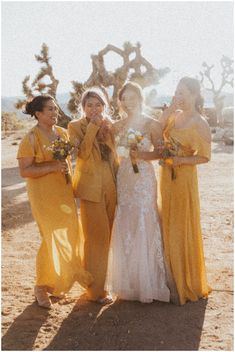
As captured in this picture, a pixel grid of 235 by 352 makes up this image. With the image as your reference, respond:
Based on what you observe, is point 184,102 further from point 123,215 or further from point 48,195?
point 48,195

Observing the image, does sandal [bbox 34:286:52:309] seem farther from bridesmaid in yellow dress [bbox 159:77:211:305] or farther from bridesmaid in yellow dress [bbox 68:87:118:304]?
bridesmaid in yellow dress [bbox 159:77:211:305]

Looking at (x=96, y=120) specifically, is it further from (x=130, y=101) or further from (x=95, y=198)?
(x=95, y=198)

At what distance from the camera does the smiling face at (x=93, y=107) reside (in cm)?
480

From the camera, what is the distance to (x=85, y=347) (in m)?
4.10

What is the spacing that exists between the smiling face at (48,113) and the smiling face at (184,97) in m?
1.31

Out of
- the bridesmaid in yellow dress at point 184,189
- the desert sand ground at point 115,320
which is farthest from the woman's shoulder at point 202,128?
the desert sand ground at point 115,320

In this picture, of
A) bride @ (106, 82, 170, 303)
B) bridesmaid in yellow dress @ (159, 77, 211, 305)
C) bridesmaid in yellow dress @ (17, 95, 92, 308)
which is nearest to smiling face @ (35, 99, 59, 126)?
bridesmaid in yellow dress @ (17, 95, 92, 308)

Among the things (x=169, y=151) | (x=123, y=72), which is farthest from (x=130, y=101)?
(x=123, y=72)

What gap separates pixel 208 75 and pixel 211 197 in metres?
31.3

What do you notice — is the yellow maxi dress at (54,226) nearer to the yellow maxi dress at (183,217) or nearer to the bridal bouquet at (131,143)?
the bridal bouquet at (131,143)

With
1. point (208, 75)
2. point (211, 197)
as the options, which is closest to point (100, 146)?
point (211, 197)

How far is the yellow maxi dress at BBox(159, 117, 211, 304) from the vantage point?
487 centimetres

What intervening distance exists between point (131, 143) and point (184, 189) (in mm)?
780

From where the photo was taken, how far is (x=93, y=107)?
483 cm
